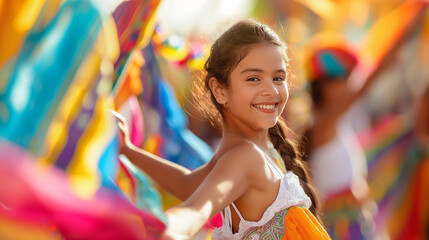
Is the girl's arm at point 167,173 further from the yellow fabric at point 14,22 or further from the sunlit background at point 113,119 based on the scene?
the yellow fabric at point 14,22

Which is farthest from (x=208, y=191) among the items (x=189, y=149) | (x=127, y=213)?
(x=189, y=149)

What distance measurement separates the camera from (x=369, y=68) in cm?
286

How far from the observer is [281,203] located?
1365 mm

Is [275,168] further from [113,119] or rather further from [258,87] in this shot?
[113,119]

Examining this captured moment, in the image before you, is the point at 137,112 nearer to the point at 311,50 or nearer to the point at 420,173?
the point at 311,50

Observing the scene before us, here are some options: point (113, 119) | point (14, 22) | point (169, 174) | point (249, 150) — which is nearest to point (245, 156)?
point (249, 150)

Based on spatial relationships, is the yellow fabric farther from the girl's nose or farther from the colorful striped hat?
the colorful striped hat

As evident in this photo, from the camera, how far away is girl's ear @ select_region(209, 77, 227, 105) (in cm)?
147

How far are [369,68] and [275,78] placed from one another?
5.03 ft

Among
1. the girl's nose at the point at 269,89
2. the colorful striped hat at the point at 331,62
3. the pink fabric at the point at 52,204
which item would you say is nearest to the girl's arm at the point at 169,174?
the girl's nose at the point at 269,89

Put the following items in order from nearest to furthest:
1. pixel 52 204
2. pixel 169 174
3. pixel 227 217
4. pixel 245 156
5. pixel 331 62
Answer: pixel 52 204 < pixel 245 156 < pixel 227 217 < pixel 169 174 < pixel 331 62

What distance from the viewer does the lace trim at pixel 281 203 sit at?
1354 mm

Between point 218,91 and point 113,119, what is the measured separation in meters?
0.61

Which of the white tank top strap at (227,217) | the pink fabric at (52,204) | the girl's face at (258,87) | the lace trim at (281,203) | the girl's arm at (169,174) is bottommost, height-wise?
the girl's arm at (169,174)
